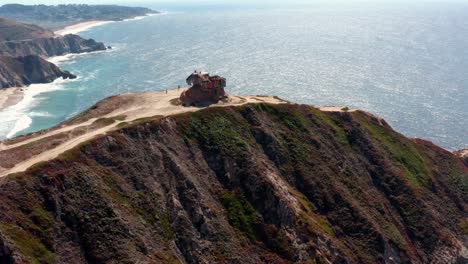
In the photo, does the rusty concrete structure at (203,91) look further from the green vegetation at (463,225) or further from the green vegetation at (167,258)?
the green vegetation at (463,225)

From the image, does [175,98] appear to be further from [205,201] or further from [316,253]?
[316,253]

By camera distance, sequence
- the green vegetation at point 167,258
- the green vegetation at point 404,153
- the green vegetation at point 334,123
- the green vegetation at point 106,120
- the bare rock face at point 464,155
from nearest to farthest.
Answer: the green vegetation at point 167,258, the green vegetation at point 106,120, the green vegetation at point 404,153, the green vegetation at point 334,123, the bare rock face at point 464,155

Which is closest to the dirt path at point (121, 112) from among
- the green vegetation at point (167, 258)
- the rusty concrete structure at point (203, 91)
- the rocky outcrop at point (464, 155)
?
the rusty concrete structure at point (203, 91)

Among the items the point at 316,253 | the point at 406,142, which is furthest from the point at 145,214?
the point at 406,142

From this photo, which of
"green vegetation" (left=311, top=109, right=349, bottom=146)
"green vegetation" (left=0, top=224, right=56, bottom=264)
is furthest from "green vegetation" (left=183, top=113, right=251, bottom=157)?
"green vegetation" (left=0, top=224, right=56, bottom=264)

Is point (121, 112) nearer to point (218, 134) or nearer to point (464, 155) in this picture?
point (218, 134)

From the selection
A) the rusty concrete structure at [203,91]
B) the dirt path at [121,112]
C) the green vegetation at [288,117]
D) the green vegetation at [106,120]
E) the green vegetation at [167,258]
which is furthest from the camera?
the rusty concrete structure at [203,91]

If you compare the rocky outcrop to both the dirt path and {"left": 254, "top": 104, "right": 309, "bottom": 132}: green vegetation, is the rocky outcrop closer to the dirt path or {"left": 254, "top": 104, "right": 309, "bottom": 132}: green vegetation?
{"left": 254, "top": 104, "right": 309, "bottom": 132}: green vegetation
